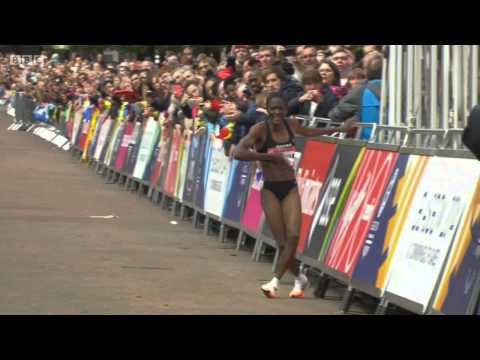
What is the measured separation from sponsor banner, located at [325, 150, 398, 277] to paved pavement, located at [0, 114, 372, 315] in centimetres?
47

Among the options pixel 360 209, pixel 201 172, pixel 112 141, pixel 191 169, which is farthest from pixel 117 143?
pixel 360 209

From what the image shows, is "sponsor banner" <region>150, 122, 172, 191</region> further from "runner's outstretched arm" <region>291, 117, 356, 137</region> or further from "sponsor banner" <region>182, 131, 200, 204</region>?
"runner's outstretched arm" <region>291, 117, 356, 137</region>

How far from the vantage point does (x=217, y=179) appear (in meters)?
18.1

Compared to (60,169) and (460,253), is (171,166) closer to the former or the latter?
(60,169)

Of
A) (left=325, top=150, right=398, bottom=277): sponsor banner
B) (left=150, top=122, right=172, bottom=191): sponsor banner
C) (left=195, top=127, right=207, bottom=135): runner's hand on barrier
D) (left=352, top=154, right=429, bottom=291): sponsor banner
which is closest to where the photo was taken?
(left=352, top=154, right=429, bottom=291): sponsor banner

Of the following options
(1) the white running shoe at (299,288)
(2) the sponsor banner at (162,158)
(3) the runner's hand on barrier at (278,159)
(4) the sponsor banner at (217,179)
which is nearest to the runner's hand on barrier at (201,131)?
(4) the sponsor banner at (217,179)

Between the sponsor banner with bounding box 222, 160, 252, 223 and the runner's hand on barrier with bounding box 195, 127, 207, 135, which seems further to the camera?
the runner's hand on barrier with bounding box 195, 127, 207, 135

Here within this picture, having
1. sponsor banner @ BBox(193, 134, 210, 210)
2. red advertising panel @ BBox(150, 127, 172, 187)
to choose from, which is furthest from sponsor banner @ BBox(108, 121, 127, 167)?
sponsor banner @ BBox(193, 134, 210, 210)

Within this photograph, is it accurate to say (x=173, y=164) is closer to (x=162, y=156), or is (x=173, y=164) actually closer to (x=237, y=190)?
(x=162, y=156)

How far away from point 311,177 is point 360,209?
6.81ft

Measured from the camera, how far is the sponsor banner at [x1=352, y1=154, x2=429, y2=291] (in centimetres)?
1033

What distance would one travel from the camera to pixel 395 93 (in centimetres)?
1259
